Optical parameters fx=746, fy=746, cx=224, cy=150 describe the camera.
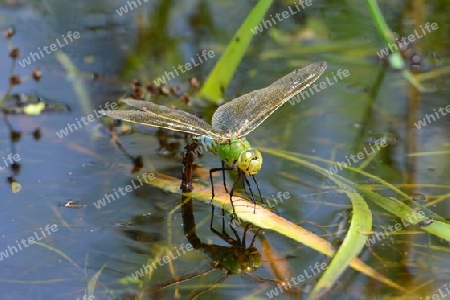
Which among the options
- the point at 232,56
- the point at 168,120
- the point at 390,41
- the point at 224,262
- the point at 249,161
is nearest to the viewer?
the point at 224,262

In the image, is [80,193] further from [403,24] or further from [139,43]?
[403,24]

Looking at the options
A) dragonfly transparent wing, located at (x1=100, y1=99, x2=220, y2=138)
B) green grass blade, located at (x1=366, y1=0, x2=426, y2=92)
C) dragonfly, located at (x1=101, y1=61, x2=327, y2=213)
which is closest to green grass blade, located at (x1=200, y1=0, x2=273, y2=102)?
green grass blade, located at (x1=366, y1=0, x2=426, y2=92)

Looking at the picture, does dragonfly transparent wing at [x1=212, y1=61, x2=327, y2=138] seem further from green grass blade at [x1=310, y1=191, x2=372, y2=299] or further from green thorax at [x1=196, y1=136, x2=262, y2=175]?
green grass blade at [x1=310, y1=191, x2=372, y2=299]

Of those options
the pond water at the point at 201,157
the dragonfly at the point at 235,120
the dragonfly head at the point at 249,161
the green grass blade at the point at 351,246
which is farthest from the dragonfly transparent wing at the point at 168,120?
the green grass blade at the point at 351,246

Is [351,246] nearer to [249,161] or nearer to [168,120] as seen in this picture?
[249,161]

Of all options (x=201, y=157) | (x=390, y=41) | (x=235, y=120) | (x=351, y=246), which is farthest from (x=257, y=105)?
(x=390, y=41)

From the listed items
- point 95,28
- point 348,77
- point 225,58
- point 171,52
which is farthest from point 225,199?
point 95,28
